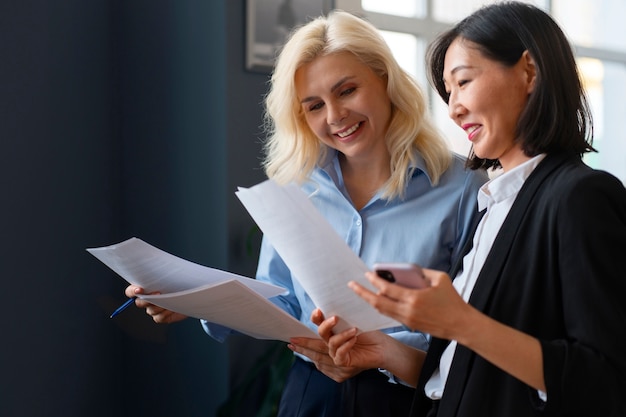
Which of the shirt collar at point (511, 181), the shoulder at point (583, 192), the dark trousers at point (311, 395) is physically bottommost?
the dark trousers at point (311, 395)

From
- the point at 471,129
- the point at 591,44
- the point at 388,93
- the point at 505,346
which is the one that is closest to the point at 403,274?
the point at 505,346

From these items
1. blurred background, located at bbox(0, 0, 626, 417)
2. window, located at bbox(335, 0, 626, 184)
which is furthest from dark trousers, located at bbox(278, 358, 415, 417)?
window, located at bbox(335, 0, 626, 184)

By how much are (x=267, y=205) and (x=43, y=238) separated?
1470mm

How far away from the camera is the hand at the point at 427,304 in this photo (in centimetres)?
106

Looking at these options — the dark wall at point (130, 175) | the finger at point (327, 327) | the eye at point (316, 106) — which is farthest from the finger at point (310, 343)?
the dark wall at point (130, 175)

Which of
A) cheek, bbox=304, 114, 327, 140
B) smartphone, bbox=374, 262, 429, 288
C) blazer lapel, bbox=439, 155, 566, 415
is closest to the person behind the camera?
smartphone, bbox=374, 262, 429, 288

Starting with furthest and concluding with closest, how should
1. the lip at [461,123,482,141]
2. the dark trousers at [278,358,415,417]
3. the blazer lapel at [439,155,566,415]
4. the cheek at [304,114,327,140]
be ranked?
the cheek at [304,114,327,140]
the dark trousers at [278,358,415,417]
the lip at [461,123,482,141]
the blazer lapel at [439,155,566,415]

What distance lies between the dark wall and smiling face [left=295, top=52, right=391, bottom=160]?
1.01 metres

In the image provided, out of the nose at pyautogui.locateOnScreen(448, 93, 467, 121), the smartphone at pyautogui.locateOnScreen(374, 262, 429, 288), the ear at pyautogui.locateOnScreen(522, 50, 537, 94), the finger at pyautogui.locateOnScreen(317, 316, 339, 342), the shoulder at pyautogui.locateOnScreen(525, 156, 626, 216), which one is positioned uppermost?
the ear at pyautogui.locateOnScreen(522, 50, 537, 94)

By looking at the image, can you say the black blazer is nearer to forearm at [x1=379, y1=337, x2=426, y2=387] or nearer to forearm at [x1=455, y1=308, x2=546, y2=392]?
forearm at [x1=455, y1=308, x2=546, y2=392]

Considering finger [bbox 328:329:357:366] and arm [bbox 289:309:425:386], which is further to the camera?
arm [bbox 289:309:425:386]

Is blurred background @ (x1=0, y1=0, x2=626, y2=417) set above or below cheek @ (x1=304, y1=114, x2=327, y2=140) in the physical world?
below

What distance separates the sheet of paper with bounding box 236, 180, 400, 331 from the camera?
1206mm

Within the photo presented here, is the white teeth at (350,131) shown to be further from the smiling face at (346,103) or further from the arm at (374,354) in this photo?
the arm at (374,354)
